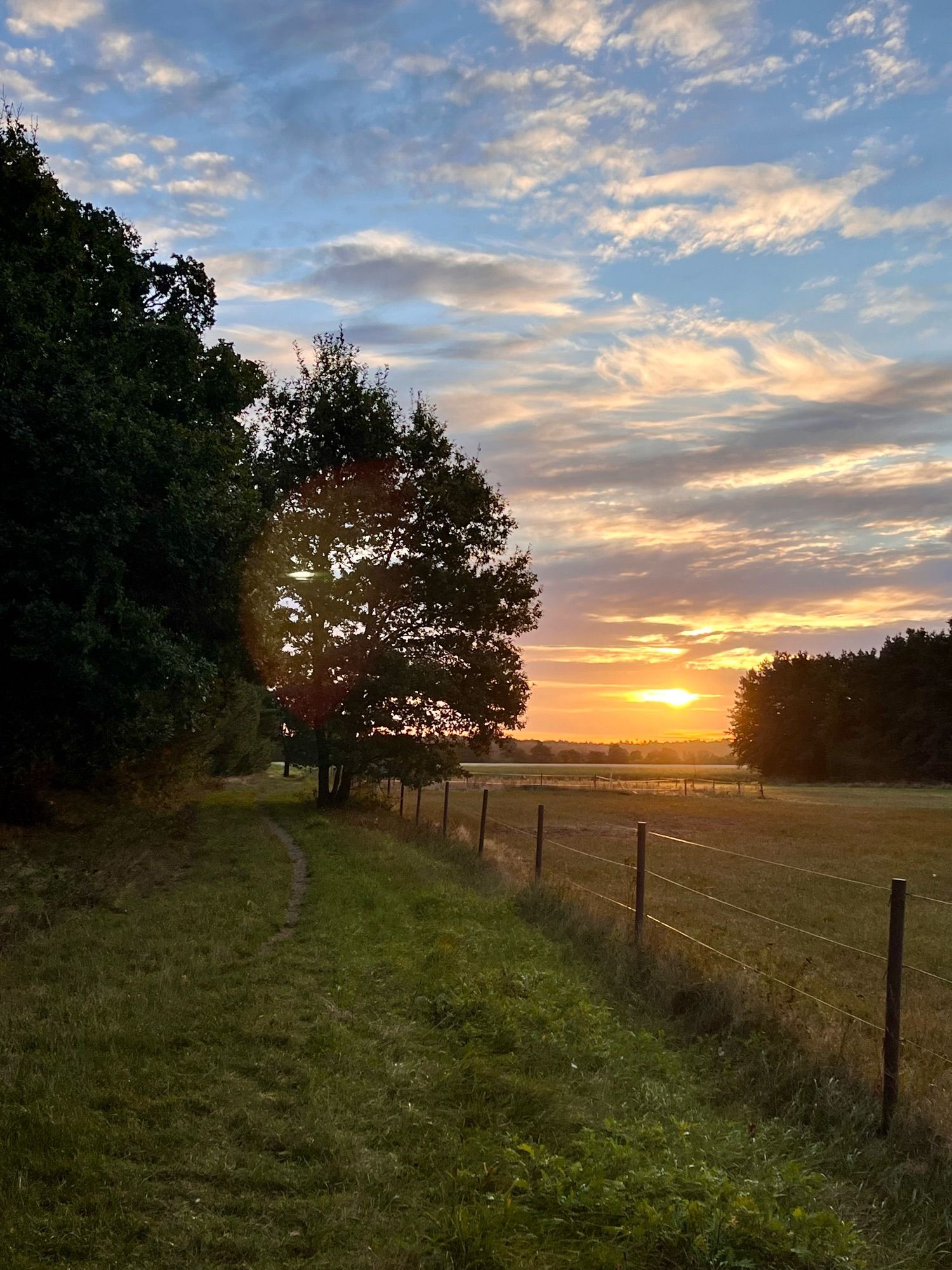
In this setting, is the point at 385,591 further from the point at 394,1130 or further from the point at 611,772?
the point at 611,772

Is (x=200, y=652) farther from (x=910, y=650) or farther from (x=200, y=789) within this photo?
(x=910, y=650)

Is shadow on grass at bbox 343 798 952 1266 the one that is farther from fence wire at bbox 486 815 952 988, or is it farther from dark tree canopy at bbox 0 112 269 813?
dark tree canopy at bbox 0 112 269 813

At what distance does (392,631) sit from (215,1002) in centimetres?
2712

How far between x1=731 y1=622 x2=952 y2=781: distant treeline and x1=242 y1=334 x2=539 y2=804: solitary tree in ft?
253

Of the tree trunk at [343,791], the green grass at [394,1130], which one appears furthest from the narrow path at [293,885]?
the tree trunk at [343,791]

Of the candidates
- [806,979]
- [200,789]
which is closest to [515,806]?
[200,789]

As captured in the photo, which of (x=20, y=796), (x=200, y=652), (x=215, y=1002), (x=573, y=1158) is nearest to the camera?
(x=573, y=1158)

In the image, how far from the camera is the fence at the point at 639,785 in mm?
84812

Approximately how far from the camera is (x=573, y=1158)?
614 cm

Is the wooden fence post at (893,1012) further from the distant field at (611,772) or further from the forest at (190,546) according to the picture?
the distant field at (611,772)

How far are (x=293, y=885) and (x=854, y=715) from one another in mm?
105932

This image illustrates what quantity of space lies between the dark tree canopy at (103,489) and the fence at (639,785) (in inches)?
2566

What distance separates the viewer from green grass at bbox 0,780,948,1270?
5035 millimetres

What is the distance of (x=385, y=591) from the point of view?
35.7 m
